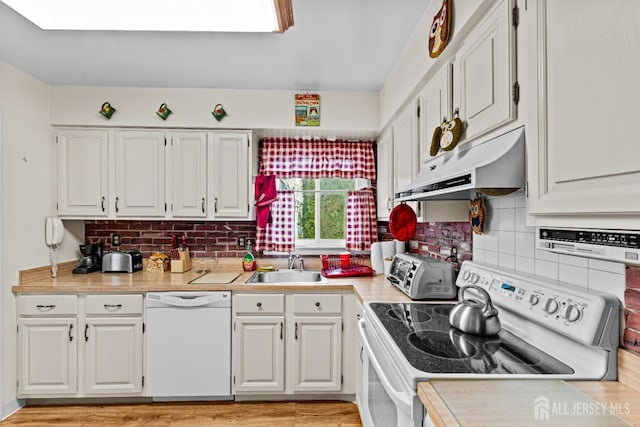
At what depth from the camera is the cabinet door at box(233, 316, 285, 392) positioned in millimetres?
2609

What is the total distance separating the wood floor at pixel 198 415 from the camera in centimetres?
241

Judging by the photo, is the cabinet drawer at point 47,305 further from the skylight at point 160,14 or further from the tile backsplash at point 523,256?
the tile backsplash at point 523,256

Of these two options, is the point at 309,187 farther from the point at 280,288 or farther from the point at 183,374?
the point at 183,374

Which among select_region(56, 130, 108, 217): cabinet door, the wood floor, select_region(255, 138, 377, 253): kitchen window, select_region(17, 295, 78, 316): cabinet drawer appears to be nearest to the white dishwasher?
the wood floor

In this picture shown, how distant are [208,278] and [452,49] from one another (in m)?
2.27

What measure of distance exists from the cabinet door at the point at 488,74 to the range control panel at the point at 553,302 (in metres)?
0.58

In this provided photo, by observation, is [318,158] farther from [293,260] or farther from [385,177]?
[293,260]

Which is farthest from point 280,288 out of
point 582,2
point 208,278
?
point 582,2

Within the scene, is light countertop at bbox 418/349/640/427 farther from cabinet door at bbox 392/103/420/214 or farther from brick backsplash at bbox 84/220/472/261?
brick backsplash at bbox 84/220/472/261

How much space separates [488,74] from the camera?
129 centimetres

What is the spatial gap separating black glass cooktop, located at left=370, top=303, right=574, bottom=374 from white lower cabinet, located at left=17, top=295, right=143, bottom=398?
192 centimetres

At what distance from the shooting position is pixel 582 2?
2.68 ft

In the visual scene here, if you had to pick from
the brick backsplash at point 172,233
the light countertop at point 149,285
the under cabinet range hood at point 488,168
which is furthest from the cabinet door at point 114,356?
the under cabinet range hood at point 488,168

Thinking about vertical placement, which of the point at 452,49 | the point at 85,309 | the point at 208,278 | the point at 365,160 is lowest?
the point at 85,309
